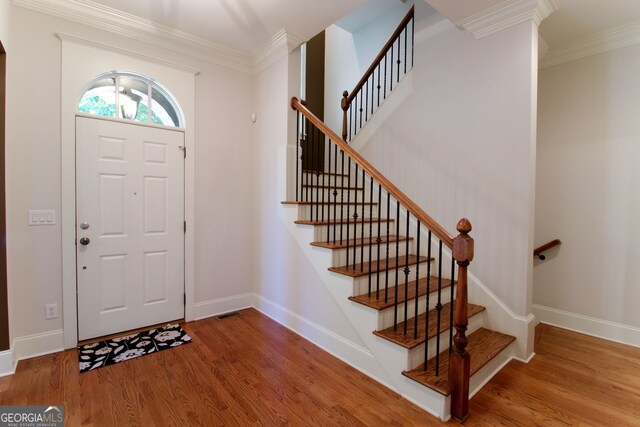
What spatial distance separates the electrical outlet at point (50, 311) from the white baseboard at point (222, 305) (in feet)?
3.64

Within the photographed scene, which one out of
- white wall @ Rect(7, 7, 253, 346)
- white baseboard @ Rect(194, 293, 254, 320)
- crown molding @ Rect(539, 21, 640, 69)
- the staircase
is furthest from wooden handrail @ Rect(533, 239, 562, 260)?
white wall @ Rect(7, 7, 253, 346)

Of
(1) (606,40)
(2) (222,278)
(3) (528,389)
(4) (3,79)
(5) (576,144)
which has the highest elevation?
(1) (606,40)

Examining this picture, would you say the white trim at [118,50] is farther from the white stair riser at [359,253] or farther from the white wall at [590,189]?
the white wall at [590,189]

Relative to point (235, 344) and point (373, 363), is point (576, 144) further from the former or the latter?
point (235, 344)

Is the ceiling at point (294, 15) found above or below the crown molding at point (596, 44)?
above

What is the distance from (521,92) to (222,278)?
129 inches

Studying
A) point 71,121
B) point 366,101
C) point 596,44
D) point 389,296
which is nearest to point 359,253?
point 389,296

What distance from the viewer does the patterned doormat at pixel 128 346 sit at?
7.76ft

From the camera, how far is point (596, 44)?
2887mm

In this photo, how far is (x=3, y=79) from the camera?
205 cm

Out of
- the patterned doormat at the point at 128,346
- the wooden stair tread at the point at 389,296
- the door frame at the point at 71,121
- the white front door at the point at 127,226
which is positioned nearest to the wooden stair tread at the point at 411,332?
the wooden stair tread at the point at 389,296

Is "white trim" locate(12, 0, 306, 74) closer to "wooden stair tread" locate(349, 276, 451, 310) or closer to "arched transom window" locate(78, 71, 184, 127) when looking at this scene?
"arched transom window" locate(78, 71, 184, 127)

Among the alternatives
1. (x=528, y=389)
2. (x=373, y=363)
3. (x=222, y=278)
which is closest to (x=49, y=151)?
(x=222, y=278)

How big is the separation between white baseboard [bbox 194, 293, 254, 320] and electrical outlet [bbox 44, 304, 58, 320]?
1108 mm
